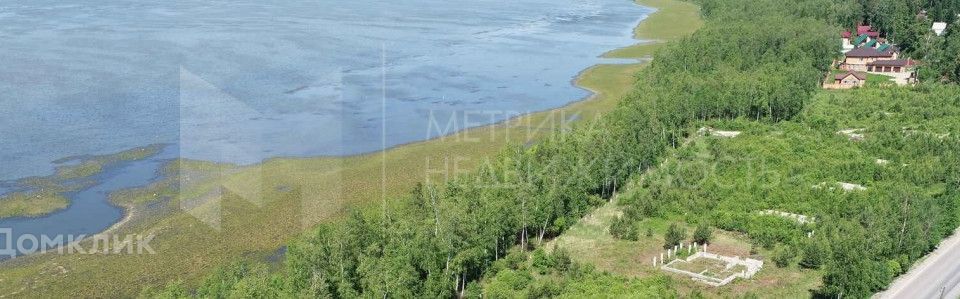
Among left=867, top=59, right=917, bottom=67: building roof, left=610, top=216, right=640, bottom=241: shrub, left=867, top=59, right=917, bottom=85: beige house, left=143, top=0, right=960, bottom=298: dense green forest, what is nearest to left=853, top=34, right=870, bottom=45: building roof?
left=867, top=59, right=917, bottom=85: beige house

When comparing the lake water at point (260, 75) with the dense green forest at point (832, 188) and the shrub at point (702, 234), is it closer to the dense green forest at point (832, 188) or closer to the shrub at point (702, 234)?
the dense green forest at point (832, 188)

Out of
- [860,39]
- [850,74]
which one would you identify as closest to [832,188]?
[850,74]

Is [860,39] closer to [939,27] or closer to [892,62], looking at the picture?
[939,27]

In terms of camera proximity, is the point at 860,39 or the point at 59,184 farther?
the point at 860,39

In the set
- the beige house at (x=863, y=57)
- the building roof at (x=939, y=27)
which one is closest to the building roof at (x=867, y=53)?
the beige house at (x=863, y=57)

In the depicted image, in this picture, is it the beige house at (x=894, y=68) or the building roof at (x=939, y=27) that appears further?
the building roof at (x=939, y=27)

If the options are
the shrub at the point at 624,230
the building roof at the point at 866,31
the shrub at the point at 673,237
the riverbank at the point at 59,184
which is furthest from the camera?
the building roof at the point at 866,31

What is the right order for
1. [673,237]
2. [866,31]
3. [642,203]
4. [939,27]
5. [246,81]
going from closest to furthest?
[673,237], [642,203], [246,81], [939,27], [866,31]
